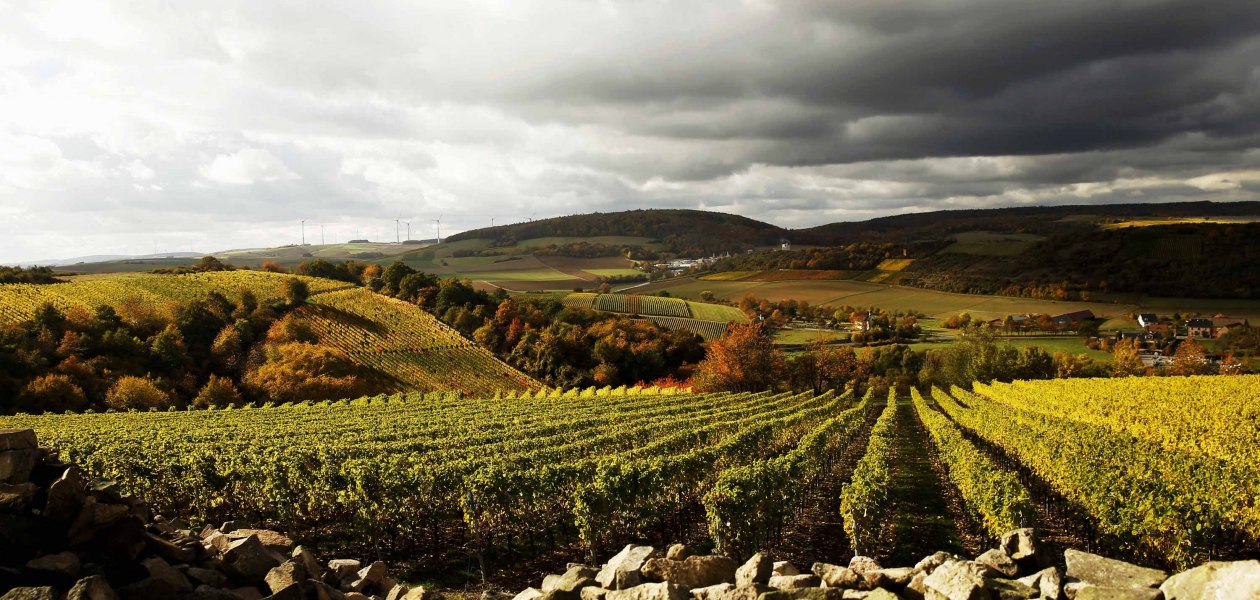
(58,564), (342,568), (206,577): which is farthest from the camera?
(342,568)

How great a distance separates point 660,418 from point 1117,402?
2775 cm

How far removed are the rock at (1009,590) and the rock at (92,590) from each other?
9.49 meters

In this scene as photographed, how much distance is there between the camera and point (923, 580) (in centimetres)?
688

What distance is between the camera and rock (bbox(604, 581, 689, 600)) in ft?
21.7

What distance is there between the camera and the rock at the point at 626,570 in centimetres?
732

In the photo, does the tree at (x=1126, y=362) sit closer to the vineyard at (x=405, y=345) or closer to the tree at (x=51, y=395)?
the vineyard at (x=405, y=345)

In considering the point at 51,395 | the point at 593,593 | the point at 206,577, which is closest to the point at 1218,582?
the point at 593,593

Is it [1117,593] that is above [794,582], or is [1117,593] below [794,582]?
above

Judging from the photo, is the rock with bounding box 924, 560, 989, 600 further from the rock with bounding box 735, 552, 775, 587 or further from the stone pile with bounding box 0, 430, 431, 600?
the stone pile with bounding box 0, 430, 431, 600

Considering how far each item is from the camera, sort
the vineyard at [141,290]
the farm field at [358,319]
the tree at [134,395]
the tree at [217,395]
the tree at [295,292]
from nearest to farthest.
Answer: the tree at [134,395] < the tree at [217,395] < the vineyard at [141,290] < the farm field at [358,319] < the tree at [295,292]

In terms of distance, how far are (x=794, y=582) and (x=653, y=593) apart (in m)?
1.67

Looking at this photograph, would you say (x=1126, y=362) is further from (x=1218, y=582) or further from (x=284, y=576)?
(x=284, y=576)

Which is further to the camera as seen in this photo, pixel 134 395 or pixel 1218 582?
pixel 134 395

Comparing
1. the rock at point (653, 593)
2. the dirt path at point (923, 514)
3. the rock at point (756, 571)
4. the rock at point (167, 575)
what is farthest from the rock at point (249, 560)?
the dirt path at point (923, 514)
